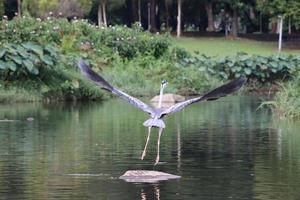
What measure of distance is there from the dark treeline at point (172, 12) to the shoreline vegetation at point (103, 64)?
15952 millimetres

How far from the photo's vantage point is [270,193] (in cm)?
1508

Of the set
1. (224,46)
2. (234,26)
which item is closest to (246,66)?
(224,46)

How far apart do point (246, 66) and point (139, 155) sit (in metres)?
25.0

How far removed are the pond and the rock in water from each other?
0.68 ft

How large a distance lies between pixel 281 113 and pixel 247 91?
543 inches

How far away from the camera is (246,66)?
1746 inches

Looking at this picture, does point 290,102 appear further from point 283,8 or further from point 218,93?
point 283,8

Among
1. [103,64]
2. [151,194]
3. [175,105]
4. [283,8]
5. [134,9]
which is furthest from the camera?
[134,9]

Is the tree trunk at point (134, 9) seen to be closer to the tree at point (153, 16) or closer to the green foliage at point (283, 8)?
the tree at point (153, 16)

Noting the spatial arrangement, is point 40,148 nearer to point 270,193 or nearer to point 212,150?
point 212,150

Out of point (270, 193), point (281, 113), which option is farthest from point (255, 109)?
point (270, 193)

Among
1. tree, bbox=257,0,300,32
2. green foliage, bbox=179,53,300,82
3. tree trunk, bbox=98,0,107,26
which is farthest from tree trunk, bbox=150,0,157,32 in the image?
green foliage, bbox=179,53,300,82

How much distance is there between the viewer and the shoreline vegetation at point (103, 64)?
37.4m

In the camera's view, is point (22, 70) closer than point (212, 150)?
No
